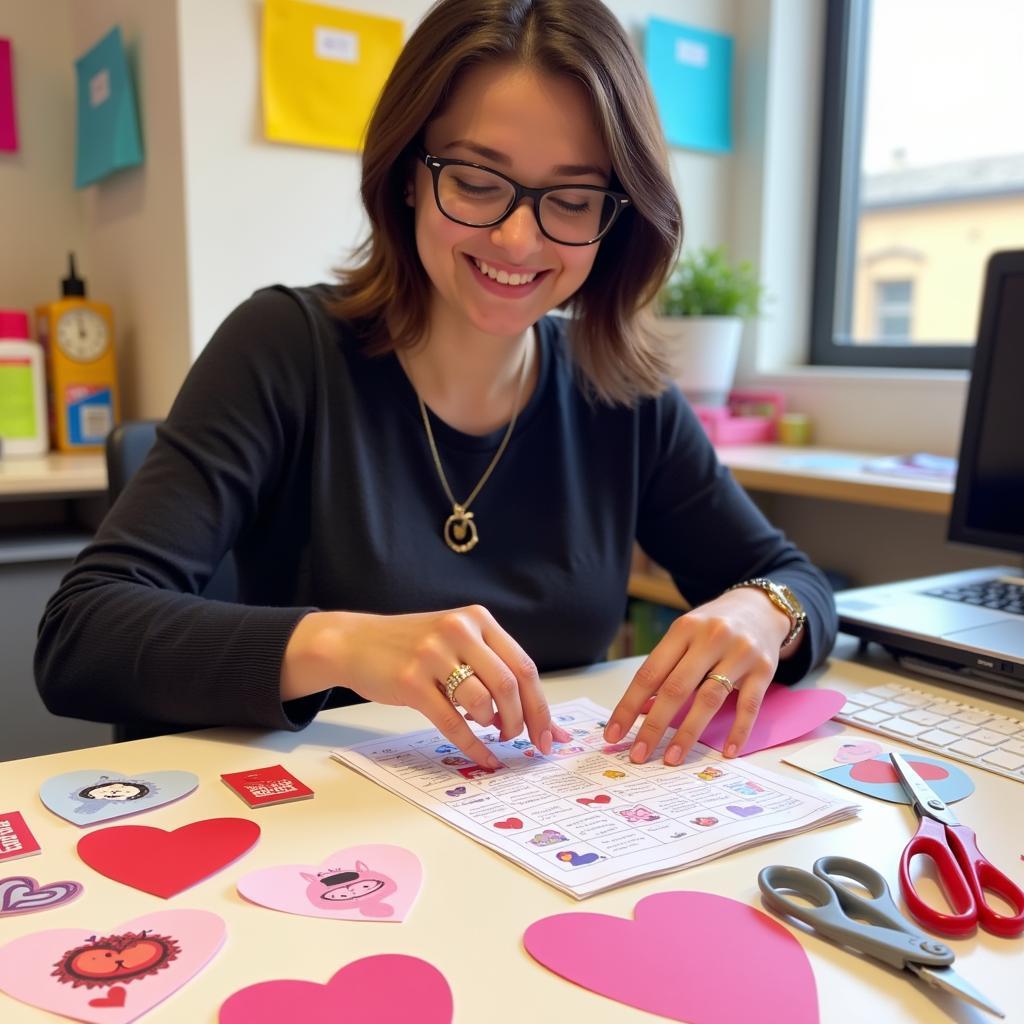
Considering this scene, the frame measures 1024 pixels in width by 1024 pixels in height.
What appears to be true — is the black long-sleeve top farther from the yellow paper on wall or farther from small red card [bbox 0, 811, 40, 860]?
the yellow paper on wall

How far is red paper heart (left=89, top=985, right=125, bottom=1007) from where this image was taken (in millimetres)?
435

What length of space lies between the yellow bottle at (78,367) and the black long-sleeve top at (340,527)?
0.93m

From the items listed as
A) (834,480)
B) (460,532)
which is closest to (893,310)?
(834,480)

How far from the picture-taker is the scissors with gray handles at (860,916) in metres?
0.46

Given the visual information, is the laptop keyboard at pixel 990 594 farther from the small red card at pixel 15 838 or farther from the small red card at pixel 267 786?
the small red card at pixel 15 838

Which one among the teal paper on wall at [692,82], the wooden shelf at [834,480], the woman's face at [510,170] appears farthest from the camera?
the teal paper on wall at [692,82]

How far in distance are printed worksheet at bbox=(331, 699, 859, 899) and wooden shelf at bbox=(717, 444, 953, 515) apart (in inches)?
32.2

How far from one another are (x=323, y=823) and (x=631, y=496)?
62 cm

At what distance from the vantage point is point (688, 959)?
18.8 inches

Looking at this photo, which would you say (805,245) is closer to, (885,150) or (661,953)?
(885,150)

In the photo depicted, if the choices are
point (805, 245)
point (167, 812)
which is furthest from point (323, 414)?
point (805, 245)

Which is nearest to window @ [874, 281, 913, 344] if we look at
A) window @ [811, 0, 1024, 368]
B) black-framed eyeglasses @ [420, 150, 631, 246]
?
window @ [811, 0, 1024, 368]

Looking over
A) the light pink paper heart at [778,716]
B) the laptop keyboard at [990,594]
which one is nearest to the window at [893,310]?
the laptop keyboard at [990,594]

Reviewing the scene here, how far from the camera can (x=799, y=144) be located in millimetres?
2176
